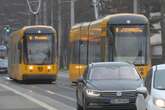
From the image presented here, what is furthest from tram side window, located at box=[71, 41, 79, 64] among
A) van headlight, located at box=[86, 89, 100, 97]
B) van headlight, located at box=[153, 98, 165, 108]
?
van headlight, located at box=[153, 98, 165, 108]

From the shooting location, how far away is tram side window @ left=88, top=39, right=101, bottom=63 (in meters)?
33.7

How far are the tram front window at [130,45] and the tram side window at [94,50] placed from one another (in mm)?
1741

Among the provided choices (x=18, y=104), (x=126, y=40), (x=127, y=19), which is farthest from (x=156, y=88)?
(x=127, y=19)

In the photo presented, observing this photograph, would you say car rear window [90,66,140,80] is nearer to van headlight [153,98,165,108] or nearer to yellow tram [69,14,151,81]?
van headlight [153,98,165,108]

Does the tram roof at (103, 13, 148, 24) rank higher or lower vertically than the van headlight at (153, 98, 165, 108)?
higher

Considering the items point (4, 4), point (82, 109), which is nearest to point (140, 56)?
point (82, 109)

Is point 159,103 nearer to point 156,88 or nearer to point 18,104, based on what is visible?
point 156,88

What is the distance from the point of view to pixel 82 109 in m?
21.3

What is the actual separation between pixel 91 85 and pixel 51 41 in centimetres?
2398

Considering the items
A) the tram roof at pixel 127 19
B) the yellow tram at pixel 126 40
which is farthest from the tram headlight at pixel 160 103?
the tram roof at pixel 127 19

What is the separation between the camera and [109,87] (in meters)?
19.2

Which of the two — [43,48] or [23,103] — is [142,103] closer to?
[23,103]

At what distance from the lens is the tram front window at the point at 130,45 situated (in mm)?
31781

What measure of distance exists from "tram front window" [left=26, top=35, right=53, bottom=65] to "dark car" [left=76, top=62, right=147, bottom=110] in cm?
2251
